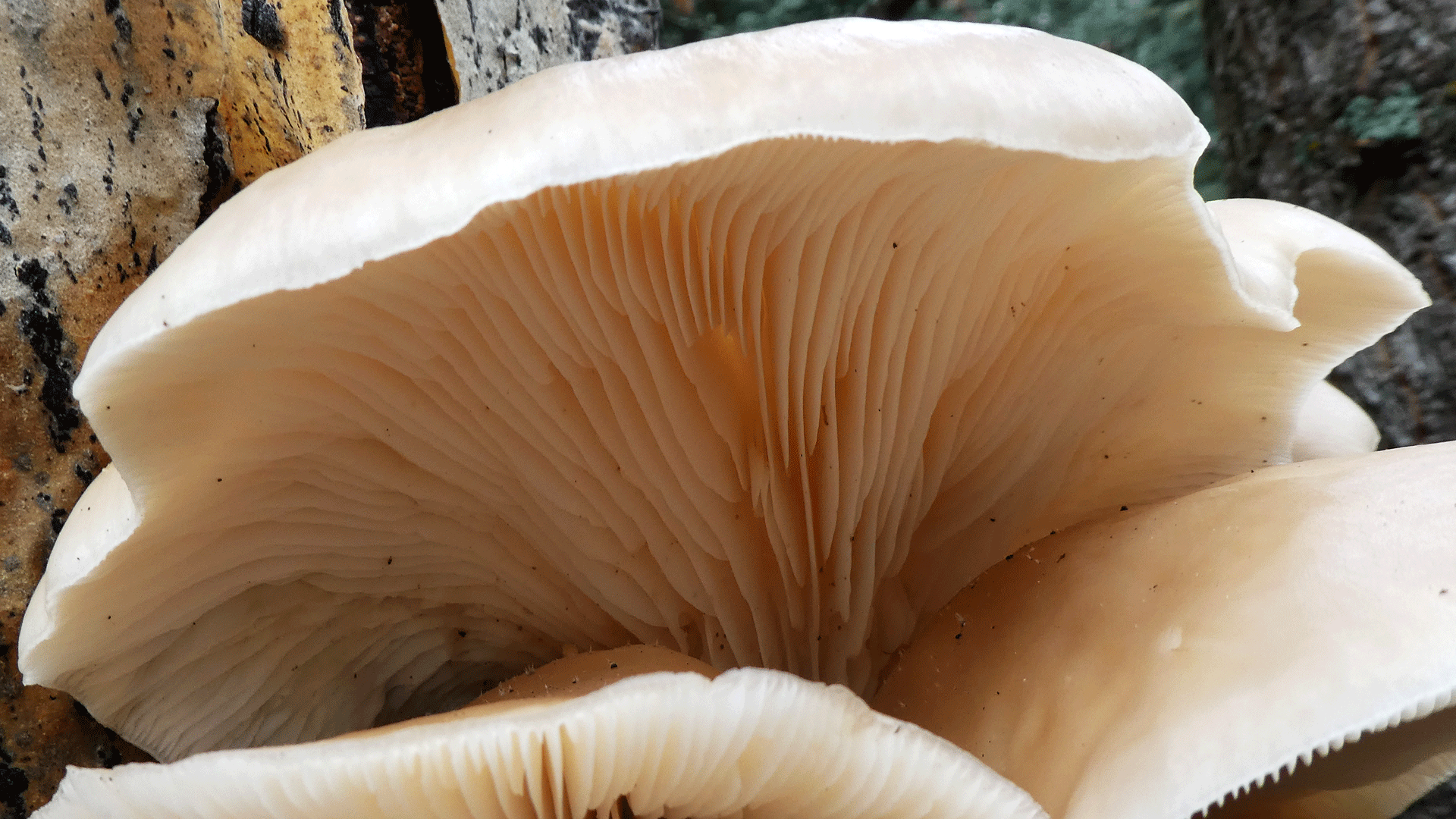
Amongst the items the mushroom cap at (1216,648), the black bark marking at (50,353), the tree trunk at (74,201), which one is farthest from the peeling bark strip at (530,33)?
the mushroom cap at (1216,648)

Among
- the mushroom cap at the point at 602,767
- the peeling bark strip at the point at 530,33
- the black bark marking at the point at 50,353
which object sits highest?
the peeling bark strip at the point at 530,33

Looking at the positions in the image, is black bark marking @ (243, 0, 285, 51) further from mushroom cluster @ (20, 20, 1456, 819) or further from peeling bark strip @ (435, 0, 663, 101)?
mushroom cluster @ (20, 20, 1456, 819)

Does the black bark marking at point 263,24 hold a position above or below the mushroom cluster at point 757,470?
above

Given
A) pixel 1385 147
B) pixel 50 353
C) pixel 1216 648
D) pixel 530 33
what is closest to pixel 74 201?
pixel 50 353

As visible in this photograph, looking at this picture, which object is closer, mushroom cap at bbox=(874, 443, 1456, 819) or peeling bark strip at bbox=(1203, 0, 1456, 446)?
mushroom cap at bbox=(874, 443, 1456, 819)

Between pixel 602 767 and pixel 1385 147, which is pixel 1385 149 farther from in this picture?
pixel 602 767

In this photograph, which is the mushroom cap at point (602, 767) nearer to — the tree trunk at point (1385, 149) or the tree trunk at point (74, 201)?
the tree trunk at point (74, 201)

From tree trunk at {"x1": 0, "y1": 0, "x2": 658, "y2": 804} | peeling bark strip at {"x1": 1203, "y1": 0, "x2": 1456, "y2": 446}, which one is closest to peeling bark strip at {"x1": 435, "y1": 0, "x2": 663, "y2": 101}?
tree trunk at {"x1": 0, "y1": 0, "x2": 658, "y2": 804}

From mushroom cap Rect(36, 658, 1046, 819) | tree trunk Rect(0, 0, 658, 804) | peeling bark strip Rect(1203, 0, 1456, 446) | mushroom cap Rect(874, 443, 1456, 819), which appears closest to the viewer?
mushroom cap Rect(36, 658, 1046, 819)
